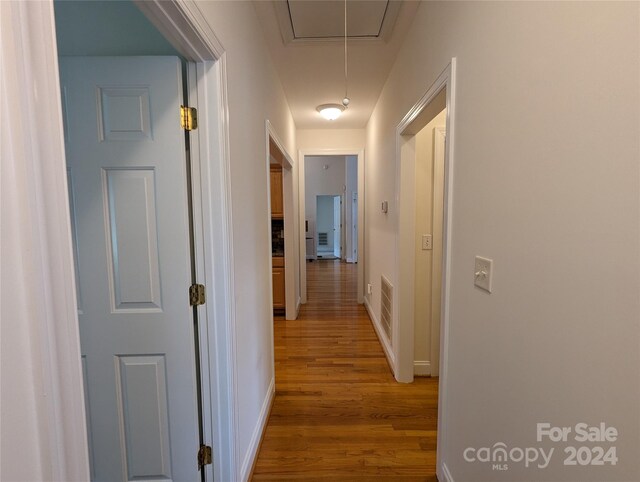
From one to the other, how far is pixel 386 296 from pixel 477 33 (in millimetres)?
2245

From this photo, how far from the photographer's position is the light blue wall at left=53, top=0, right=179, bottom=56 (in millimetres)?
1117

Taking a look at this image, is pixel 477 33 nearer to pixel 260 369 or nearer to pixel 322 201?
pixel 260 369

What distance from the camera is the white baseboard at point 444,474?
1411 millimetres

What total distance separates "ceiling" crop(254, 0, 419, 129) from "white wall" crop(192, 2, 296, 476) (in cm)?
16

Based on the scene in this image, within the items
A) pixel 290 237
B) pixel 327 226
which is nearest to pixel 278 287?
pixel 290 237

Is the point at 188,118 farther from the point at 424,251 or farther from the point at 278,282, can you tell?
the point at 278,282

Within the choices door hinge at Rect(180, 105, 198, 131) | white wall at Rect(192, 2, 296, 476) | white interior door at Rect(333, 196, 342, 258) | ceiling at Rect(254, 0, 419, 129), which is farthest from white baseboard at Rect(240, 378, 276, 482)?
white interior door at Rect(333, 196, 342, 258)

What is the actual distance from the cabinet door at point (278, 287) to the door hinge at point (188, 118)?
293 centimetres

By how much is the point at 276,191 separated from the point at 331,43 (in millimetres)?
2150

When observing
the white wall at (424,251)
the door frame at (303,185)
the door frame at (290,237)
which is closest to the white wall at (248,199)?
the white wall at (424,251)

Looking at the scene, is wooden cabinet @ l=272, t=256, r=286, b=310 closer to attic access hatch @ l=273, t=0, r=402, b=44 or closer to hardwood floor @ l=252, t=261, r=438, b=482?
hardwood floor @ l=252, t=261, r=438, b=482

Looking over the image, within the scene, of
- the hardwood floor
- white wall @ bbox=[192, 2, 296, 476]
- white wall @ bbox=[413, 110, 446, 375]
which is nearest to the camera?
white wall @ bbox=[192, 2, 296, 476]

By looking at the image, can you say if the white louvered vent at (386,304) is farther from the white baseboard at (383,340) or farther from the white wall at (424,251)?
the white wall at (424,251)

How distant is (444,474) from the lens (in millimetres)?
1455
